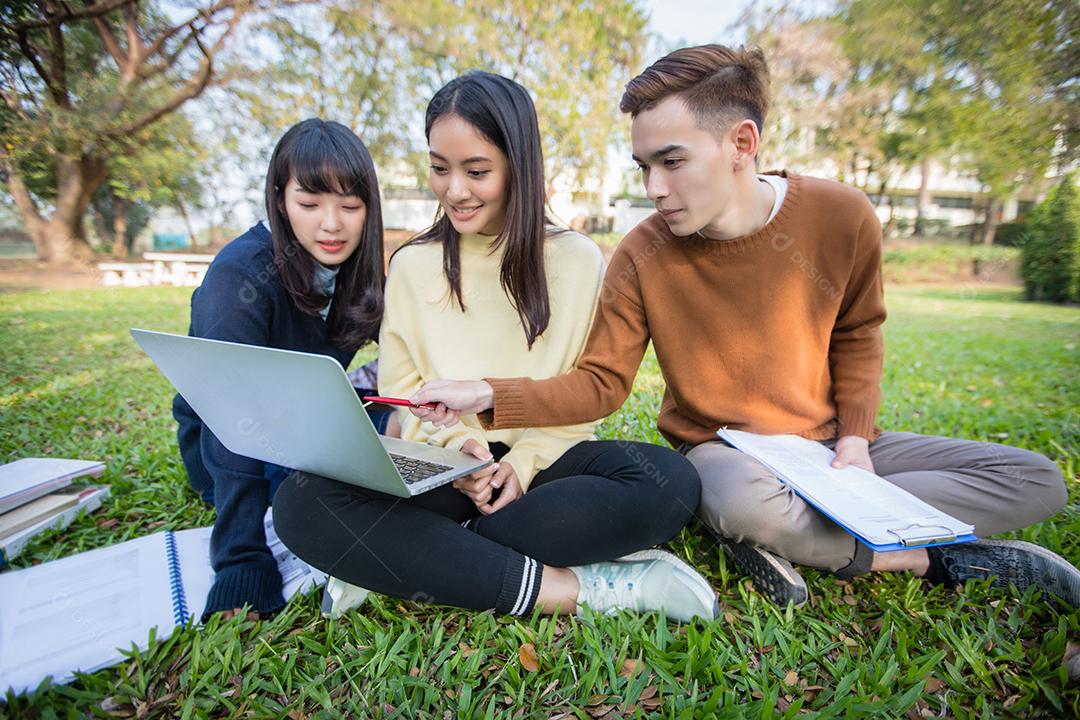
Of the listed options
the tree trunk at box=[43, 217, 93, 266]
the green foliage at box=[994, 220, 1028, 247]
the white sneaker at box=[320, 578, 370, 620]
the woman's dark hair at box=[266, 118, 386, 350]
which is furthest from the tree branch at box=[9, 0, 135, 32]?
the green foliage at box=[994, 220, 1028, 247]

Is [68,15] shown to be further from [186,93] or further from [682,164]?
[682,164]

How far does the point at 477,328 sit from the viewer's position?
1676mm

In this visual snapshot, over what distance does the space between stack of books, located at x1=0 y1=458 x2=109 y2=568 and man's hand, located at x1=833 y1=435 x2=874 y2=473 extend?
2.11 metres

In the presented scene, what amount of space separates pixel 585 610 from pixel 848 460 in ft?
2.45

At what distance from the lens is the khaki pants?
1336mm

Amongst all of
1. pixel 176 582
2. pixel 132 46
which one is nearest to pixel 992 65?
pixel 176 582

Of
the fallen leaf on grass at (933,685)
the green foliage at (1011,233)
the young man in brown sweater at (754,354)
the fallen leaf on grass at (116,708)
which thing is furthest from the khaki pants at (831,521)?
the green foliage at (1011,233)

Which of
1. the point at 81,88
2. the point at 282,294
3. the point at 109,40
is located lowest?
the point at 282,294

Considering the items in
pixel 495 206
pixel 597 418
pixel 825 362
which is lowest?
pixel 597 418

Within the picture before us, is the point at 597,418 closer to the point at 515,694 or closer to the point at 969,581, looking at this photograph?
the point at 515,694

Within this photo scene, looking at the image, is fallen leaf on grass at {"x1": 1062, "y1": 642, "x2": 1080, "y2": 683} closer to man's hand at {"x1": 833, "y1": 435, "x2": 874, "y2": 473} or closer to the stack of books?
man's hand at {"x1": 833, "y1": 435, "x2": 874, "y2": 473}

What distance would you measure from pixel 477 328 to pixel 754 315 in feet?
2.40

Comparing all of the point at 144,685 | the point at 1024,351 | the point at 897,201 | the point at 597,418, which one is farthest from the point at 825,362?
the point at 897,201

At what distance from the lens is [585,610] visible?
134 centimetres
